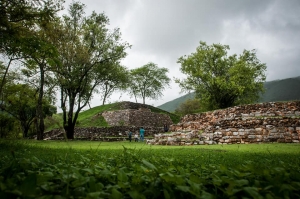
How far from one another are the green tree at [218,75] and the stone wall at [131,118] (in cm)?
779

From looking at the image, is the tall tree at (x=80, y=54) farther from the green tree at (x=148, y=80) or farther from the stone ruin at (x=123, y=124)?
the green tree at (x=148, y=80)

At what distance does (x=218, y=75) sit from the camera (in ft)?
119

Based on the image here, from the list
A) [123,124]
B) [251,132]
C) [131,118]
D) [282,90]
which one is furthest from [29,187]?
[282,90]

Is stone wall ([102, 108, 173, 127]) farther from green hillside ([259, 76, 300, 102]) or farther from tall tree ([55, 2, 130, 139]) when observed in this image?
green hillside ([259, 76, 300, 102])

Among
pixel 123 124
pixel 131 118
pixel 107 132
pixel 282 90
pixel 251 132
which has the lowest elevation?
pixel 251 132

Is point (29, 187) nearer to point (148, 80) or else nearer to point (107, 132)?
point (107, 132)

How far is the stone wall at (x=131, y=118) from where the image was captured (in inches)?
1336

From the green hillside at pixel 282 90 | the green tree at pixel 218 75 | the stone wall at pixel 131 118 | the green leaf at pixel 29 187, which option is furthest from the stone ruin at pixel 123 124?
the green hillside at pixel 282 90

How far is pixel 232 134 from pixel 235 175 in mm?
16191

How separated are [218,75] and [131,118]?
16.8 metres

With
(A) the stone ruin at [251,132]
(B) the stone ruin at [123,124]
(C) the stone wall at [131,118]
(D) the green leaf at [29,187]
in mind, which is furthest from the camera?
(C) the stone wall at [131,118]

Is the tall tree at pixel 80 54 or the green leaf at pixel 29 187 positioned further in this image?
the tall tree at pixel 80 54

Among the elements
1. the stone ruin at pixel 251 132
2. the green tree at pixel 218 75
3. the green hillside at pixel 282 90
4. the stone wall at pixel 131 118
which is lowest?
the stone ruin at pixel 251 132

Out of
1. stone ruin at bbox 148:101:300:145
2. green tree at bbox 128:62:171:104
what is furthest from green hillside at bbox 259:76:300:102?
stone ruin at bbox 148:101:300:145
